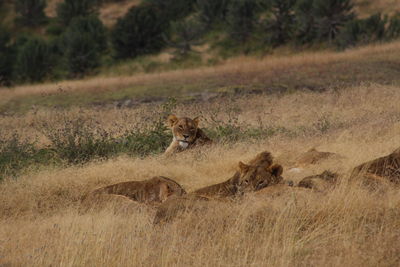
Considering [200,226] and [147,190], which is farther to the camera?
[147,190]

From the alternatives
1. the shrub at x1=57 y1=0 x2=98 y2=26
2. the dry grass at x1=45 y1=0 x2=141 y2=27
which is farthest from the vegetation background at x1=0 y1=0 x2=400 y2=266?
the shrub at x1=57 y1=0 x2=98 y2=26

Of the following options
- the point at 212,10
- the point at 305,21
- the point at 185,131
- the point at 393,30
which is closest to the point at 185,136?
the point at 185,131

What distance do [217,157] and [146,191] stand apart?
2.78 metres

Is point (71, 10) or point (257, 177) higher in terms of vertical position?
point (257, 177)

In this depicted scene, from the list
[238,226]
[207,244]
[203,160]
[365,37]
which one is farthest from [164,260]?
[365,37]

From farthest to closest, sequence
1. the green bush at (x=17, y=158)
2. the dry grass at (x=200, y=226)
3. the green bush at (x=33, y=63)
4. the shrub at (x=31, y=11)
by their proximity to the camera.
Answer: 1. the shrub at (x=31, y=11)
2. the green bush at (x=33, y=63)
3. the green bush at (x=17, y=158)
4. the dry grass at (x=200, y=226)

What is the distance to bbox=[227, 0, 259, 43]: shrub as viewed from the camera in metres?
44.4

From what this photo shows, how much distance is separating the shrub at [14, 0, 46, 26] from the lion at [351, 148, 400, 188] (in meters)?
51.8

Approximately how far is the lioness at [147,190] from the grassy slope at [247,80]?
44.9 ft

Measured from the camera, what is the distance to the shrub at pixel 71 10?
178ft

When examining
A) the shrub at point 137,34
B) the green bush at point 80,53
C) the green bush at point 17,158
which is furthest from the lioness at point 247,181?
the shrub at point 137,34

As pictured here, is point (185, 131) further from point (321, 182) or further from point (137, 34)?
point (137, 34)

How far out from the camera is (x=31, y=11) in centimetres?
5603

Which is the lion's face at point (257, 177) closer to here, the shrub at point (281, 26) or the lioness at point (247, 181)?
the lioness at point (247, 181)
